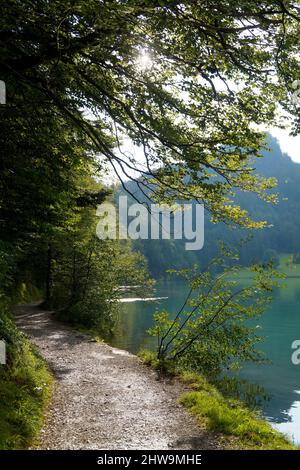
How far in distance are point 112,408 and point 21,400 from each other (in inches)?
100

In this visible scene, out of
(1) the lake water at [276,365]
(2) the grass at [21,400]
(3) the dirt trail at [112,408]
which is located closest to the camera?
(2) the grass at [21,400]

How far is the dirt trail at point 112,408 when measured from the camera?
8453 millimetres

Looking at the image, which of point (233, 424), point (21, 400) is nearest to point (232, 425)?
point (233, 424)

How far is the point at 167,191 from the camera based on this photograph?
1215 cm

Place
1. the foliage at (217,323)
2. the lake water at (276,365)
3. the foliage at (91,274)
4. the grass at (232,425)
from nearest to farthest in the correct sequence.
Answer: the grass at (232,425), the foliage at (217,323), the lake water at (276,365), the foliage at (91,274)

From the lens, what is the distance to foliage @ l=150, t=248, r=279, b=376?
1470cm

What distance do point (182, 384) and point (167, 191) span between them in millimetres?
6084

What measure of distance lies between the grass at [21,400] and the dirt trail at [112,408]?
31 cm

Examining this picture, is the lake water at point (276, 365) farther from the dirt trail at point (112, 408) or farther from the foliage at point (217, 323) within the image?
the dirt trail at point (112, 408)

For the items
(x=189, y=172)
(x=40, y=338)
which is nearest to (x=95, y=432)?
(x=189, y=172)

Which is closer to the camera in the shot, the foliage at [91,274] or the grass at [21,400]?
the grass at [21,400]

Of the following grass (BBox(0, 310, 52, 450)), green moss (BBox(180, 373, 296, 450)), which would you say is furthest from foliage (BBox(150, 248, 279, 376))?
grass (BBox(0, 310, 52, 450))

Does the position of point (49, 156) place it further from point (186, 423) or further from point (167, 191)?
point (186, 423)

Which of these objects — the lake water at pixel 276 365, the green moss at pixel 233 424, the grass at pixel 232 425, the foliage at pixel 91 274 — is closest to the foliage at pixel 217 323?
the lake water at pixel 276 365
